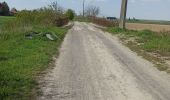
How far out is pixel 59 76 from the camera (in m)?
11.0

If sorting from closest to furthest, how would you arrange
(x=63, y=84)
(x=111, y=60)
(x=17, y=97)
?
(x=17, y=97) → (x=63, y=84) → (x=111, y=60)

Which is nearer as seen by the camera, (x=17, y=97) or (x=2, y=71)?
(x=17, y=97)

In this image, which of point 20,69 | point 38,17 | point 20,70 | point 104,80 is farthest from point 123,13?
point 104,80

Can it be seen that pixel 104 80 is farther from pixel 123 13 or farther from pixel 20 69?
pixel 123 13

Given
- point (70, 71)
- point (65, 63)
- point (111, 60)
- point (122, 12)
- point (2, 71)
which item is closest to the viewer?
point (2, 71)

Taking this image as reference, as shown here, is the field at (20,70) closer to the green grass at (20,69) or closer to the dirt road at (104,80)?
the green grass at (20,69)

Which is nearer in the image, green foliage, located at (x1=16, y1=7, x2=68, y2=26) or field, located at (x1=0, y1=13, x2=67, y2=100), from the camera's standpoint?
field, located at (x1=0, y1=13, x2=67, y2=100)

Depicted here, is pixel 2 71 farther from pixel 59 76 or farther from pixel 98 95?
pixel 98 95

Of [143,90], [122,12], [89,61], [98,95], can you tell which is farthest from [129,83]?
[122,12]

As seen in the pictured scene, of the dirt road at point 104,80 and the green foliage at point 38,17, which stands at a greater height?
the dirt road at point 104,80

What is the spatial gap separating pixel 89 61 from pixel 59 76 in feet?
11.7

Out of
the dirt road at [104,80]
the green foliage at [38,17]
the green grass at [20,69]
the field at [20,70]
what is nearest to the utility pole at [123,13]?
the green foliage at [38,17]

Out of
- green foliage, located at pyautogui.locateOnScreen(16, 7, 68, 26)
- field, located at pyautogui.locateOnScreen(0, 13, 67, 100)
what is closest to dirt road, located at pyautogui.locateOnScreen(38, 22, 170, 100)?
field, located at pyautogui.locateOnScreen(0, 13, 67, 100)

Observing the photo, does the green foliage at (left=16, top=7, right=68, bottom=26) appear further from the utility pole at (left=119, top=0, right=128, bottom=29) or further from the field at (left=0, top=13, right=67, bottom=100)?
the field at (left=0, top=13, right=67, bottom=100)
